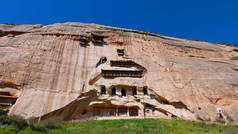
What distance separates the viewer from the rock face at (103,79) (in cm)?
1378

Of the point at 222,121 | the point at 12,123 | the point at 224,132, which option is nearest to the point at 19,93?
the point at 12,123

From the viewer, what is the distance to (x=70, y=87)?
49.2 feet

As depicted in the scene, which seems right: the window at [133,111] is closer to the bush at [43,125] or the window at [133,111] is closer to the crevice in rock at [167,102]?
the crevice in rock at [167,102]

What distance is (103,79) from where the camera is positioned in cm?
Answer: 1681

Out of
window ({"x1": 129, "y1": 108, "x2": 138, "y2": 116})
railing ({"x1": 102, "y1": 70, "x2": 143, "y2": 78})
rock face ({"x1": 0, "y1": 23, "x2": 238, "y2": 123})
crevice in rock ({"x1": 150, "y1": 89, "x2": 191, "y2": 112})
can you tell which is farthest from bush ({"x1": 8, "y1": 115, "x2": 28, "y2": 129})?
crevice in rock ({"x1": 150, "y1": 89, "x2": 191, "y2": 112})

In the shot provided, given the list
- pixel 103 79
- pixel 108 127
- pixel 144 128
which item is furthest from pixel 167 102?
pixel 108 127

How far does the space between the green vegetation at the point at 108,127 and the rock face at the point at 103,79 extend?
1.97 meters

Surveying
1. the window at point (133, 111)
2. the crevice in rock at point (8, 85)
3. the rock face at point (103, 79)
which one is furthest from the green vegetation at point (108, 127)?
the window at point (133, 111)

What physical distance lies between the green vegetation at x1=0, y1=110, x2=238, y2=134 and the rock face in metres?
1.97

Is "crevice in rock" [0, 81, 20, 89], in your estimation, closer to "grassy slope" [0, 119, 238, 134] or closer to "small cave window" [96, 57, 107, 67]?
"grassy slope" [0, 119, 238, 134]

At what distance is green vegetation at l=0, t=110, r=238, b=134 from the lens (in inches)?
373

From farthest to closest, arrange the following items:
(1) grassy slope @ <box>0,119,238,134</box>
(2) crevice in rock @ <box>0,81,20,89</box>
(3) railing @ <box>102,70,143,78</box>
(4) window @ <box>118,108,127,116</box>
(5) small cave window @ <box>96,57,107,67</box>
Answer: (5) small cave window @ <box>96,57,107,67</box> < (3) railing @ <box>102,70,143,78</box> < (4) window @ <box>118,108,127,116</box> < (2) crevice in rock @ <box>0,81,20,89</box> < (1) grassy slope @ <box>0,119,238,134</box>

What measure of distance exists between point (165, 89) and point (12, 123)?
13.3 meters

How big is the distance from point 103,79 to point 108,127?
6080 millimetres
